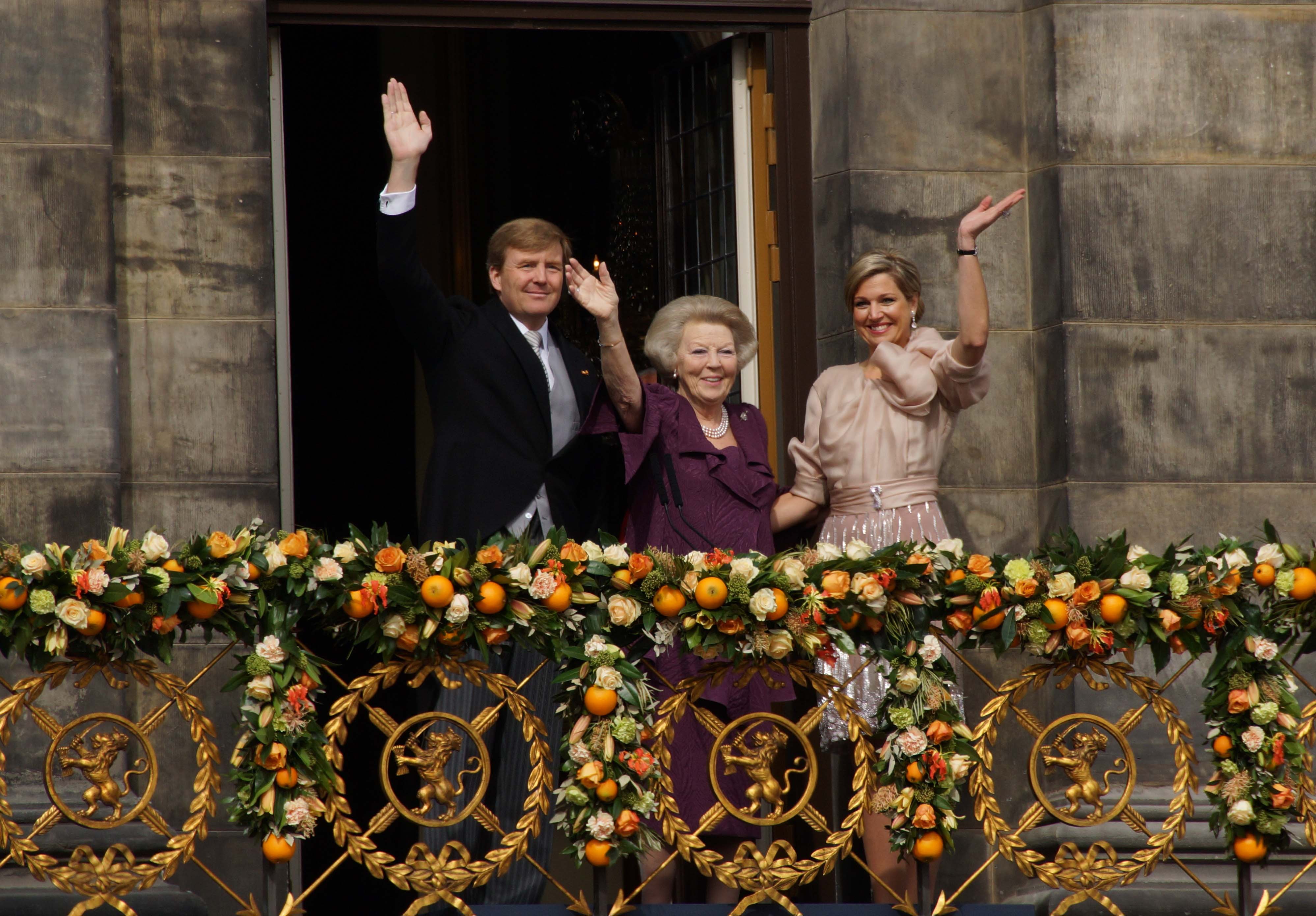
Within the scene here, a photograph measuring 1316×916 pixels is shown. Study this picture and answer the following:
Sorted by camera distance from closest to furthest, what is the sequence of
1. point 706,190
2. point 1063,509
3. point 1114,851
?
1. point 1114,851
2. point 1063,509
3. point 706,190

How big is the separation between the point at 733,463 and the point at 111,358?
2.26m

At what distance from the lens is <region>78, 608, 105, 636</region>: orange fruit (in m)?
5.32

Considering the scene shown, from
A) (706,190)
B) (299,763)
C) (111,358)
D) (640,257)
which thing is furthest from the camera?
(640,257)

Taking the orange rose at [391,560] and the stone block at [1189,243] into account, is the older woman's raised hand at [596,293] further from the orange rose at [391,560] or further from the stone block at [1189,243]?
the stone block at [1189,243]

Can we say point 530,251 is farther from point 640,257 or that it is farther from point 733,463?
point 640,257

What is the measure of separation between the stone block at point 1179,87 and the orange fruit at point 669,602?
303 cm

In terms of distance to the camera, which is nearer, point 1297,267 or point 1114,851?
point 1114,851

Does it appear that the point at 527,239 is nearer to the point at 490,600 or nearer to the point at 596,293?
the point at 596,293

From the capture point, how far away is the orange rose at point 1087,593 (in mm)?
5812

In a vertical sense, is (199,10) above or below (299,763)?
above

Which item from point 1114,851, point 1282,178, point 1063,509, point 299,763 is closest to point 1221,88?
point 1282,178

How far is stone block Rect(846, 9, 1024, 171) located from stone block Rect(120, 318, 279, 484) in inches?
99.0

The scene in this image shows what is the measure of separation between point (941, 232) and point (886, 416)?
1329 mm

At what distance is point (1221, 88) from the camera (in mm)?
7734
